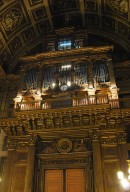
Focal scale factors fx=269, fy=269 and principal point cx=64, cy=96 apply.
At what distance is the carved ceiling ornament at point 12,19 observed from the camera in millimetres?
18234

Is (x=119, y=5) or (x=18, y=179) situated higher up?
(x=119, y=5)

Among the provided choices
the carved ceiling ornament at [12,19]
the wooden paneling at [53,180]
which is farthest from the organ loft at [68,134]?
the carved ceiling ornament at [12,19]

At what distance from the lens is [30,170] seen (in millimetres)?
13172

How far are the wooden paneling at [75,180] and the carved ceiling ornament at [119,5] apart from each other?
10.9 meters

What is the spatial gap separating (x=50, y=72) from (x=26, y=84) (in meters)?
1.62

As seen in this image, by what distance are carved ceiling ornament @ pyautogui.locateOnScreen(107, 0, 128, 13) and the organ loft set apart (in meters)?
4.39

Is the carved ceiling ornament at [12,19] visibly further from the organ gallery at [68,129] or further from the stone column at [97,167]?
the stone column at [97,167]

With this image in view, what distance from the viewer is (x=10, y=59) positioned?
1997 cm

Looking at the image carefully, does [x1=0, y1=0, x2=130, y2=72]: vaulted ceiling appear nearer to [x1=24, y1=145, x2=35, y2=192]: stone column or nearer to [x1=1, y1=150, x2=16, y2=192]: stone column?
[x1=1, y1=150, x2=16, y2=192]: stone column

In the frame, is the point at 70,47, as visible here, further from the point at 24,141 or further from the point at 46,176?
the point at 46,176

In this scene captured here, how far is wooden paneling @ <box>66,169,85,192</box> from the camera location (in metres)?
12.9

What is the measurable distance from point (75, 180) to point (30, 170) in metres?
2.25

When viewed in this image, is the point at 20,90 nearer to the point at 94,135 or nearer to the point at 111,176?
the point at 94,135

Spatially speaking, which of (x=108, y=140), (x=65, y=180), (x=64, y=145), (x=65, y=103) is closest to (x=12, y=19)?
(x=65, y=103)
